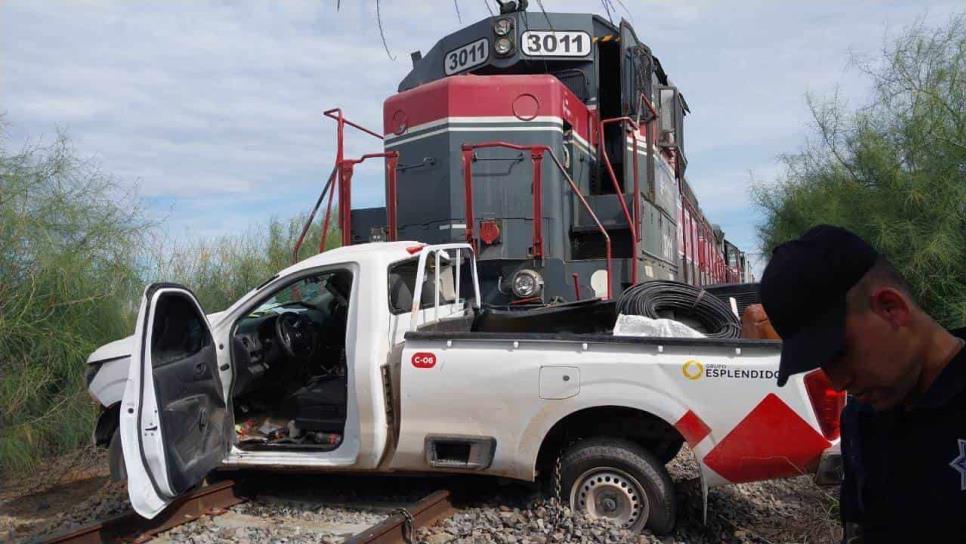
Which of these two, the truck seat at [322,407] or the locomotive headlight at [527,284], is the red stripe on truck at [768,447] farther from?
the locomotive headlight at [527,284]

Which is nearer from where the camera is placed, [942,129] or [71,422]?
[71,422]

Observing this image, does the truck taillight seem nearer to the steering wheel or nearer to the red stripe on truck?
the red stripe on truck

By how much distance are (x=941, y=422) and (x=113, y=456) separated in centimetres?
468

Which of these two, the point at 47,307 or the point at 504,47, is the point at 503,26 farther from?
the point at 47,307

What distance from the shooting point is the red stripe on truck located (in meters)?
4.49

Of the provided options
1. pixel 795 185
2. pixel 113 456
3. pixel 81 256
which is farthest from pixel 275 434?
pixel 795 185

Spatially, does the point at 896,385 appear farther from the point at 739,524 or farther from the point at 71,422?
the point at 71,422

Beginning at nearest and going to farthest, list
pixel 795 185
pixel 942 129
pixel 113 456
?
pixel 113 456
pixel 942 129
pixel 795 185

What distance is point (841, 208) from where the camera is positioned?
959 centimetres

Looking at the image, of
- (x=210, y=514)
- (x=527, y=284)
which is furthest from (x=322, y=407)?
(x=527, y=284)

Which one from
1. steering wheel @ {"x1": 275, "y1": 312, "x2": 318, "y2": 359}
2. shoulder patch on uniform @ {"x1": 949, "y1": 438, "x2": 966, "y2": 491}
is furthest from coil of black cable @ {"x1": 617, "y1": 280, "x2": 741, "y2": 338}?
shoulder patch on uniform @ {"x1": 949, "y1": 438, "x2": 966, "y2": 491}

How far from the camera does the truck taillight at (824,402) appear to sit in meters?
4.51

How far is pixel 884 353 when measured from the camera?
137 cm

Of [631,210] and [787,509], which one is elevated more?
[631,210]
